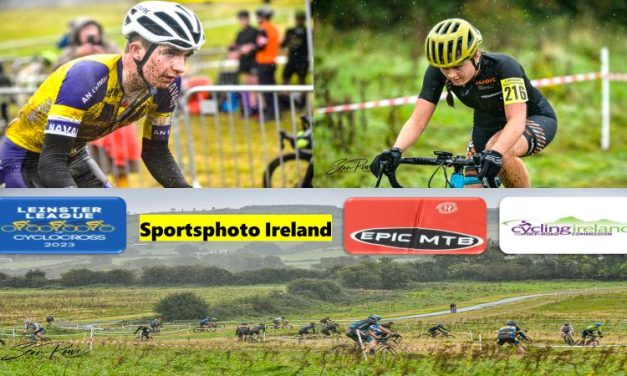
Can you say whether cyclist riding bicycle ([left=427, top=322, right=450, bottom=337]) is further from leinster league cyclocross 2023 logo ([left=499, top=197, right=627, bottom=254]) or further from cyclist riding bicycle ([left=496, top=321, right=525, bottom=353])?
leinster league cyclocross 2023 logo ([left=499, top=197, right=627, bottom=254])

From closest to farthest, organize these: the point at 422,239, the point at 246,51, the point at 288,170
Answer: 1. the point at 422,239
2. the point at 246,51
3. the point at 288,170

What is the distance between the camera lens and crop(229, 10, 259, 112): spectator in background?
5445 mm

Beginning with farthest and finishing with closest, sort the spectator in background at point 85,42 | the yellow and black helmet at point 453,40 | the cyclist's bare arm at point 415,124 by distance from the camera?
1. the spectator in background at point 85,42
2. the cyclist's bare arm at point 415,124
3. the yellow and black helmet at point 453,40

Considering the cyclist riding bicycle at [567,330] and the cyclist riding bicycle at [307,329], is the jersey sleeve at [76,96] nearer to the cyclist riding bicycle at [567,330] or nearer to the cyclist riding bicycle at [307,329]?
the cyclist riding bicycle at [307,329]

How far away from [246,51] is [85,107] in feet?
2.77

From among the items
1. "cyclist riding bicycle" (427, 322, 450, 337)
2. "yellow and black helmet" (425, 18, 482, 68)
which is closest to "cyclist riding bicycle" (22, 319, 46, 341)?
"cyclist riding bicycle" (427, 322, 450, 337)

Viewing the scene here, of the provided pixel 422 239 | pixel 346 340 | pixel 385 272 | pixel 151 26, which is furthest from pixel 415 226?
pixel 151 26

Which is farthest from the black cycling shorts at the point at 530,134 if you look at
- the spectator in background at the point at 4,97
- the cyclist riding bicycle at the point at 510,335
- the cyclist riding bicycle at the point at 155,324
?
the spectator in background at the point at 4,97

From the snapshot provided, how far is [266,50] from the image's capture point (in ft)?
17.9

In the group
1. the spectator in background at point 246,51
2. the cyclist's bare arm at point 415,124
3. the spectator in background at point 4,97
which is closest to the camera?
the cyclist's bare arm at point 415,124

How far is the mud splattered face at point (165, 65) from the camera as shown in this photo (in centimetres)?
494

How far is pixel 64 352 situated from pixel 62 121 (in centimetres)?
93

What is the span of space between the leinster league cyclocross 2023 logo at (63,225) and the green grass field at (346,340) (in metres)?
0.18

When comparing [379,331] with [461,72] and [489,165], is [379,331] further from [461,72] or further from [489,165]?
[461,72]
